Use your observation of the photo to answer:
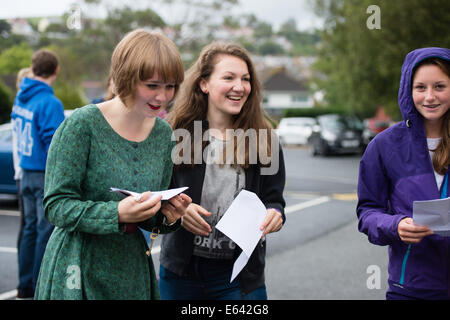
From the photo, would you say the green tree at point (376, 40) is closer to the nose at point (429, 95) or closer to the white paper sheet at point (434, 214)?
the nose at point (429, 95)

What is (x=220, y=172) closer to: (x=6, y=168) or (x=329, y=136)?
(x=6, y=168)

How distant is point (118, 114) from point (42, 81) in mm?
3007

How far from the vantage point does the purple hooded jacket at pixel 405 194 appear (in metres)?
2.28

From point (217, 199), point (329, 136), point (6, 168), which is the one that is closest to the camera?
point (217, 199)

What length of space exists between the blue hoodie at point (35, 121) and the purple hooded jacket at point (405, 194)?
3.04 metres

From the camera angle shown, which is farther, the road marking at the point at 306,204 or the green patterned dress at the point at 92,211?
the road marking at the point at 306,204

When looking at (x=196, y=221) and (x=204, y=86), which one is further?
(x=204, y=86)

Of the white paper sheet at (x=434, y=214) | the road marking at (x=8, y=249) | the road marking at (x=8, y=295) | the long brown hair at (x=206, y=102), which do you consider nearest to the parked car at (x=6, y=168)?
the road marking at (x=8, y=249)

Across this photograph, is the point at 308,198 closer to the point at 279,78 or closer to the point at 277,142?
the point at 277,142

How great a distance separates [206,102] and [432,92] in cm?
115

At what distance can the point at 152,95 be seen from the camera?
2.03 meters

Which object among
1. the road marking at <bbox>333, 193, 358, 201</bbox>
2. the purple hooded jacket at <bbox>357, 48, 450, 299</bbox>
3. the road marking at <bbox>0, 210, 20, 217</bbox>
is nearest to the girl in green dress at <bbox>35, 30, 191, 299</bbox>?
the purple hooded jacket at <bbox>357, 48, 450, 299</bbox>

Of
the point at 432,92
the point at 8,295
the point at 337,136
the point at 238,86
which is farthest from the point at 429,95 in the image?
the point at 337,136

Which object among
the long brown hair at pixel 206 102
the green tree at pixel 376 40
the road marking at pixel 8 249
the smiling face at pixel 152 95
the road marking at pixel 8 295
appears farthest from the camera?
the green tree at pixel 376 40
